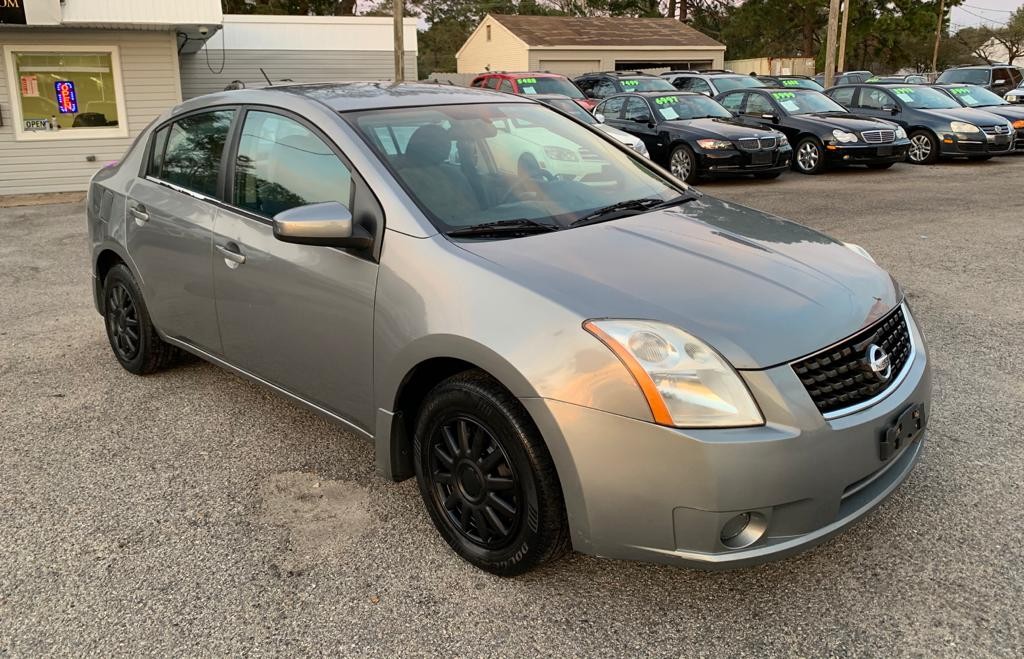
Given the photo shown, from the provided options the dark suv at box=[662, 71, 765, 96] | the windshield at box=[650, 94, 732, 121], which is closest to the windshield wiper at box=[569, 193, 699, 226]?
the windshield at box=[650, 94, 732, 121]

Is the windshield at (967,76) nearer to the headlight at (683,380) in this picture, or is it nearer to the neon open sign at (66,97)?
the neon open sign at (66,97)

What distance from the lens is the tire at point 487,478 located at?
8.47 ft

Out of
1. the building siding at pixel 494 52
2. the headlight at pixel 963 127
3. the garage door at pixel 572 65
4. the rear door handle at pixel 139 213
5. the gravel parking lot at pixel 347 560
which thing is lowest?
the gravel parking lot at pixel 347 560

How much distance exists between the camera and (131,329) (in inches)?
187

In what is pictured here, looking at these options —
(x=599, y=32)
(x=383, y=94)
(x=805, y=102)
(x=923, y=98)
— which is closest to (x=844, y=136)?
(x=805, y=102)

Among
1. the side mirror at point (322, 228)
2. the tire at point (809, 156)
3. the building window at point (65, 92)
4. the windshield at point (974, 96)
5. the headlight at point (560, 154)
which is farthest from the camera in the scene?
the windshield at point (974, 96)

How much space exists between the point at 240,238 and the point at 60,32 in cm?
1242

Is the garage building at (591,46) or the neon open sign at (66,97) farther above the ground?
the garage building at (591,46)

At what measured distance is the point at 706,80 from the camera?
20125 mm

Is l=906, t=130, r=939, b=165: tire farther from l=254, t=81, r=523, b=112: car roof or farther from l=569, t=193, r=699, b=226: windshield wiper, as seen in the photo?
l=254, t=81, r=523, b=112: car roof

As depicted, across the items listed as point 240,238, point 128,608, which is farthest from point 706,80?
point 128,608

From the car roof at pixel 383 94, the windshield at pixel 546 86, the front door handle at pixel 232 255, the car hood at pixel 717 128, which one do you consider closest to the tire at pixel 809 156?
the car hood at pixel 717 128

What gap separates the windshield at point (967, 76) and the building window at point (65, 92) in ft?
71.1

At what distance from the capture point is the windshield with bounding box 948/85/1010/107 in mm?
16359
